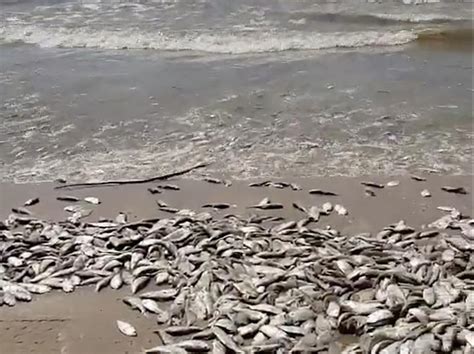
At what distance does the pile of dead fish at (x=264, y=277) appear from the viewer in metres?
2.98

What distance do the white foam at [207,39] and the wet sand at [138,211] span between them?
4351 mm

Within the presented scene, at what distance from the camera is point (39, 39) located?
9.20 meters

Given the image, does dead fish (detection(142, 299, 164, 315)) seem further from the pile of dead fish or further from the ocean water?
the ocean water

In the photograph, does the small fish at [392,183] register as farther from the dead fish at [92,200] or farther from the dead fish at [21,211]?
the dead fish at [21,211]

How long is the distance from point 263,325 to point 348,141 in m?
2.65

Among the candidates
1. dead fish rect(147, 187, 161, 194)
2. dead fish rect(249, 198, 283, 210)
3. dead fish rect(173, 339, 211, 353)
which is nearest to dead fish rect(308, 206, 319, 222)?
dead fish rect(249, 198, 283, 210)

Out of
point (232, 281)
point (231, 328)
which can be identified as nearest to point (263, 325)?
point (231, 328)

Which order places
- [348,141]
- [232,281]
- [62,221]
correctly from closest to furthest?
1. [232,281]
2. [62,221]
3. [348,141]

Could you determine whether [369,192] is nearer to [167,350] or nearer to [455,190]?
[455,190]

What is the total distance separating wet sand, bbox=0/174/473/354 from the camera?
10.2 ft

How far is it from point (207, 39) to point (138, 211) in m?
5.34

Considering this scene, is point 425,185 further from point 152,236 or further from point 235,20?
point 235,20

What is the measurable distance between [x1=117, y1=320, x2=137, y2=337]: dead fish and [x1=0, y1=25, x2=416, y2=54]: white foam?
5853 millimetres

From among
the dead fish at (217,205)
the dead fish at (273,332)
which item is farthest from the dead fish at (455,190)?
the dead fish at (273,332)
